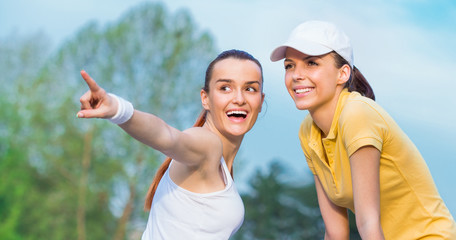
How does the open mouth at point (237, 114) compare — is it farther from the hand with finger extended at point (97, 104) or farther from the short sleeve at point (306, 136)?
the hand with finger extended at point (97, 104)

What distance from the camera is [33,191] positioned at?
21.8 meters

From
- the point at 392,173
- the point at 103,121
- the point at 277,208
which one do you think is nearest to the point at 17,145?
the point at 103,121

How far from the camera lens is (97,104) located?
8.68 ft

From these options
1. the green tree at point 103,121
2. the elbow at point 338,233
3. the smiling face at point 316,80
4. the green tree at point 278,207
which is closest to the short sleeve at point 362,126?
the smiling face at point 316,80

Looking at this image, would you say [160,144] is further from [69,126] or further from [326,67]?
[69,126]

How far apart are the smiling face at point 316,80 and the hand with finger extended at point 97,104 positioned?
4.74 feet

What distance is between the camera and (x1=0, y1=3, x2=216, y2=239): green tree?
18.5 m

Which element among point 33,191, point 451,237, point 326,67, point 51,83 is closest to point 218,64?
point 326,67

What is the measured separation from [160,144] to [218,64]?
→ 1189 millimetres

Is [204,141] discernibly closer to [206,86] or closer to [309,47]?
[206,86]

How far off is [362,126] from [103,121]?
1627cm

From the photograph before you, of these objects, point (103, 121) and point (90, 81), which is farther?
point (103, 121)

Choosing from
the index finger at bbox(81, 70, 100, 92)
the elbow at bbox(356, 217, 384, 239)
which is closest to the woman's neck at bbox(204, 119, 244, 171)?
the elbow at bbox(356, 217, 384, 239)

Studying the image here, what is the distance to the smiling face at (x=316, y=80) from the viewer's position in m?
3.64
